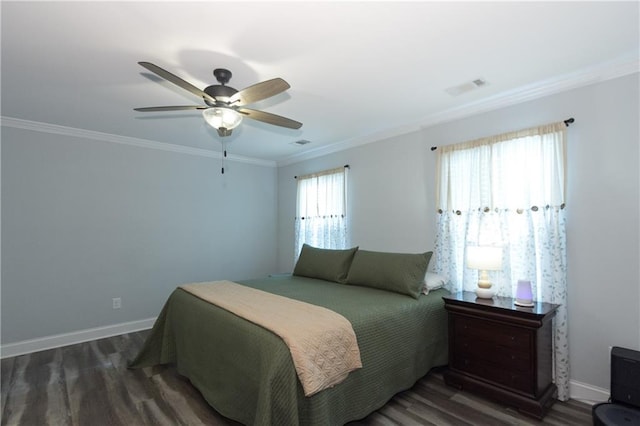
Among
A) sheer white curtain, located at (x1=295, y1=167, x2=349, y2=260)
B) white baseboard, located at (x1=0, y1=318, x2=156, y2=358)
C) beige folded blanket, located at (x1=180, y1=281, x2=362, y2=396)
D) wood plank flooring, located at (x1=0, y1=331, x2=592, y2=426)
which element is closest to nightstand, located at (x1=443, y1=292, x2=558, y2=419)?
wood plank flooring, located at (x1=0, y1=331, x2=592, y2=426)

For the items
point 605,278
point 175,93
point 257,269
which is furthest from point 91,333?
point 605,278

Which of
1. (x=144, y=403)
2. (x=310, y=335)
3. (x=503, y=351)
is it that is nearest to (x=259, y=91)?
(x=310, y=335)

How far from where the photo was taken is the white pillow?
2989 millimetres

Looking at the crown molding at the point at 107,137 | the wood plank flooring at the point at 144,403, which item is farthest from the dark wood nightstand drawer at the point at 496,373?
the crown molding at the point at 107,137

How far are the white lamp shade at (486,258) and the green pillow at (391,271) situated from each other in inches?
16.2

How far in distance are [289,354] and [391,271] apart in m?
1.57

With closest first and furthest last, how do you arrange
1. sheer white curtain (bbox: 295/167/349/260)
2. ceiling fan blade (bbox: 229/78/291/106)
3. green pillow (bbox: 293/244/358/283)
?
1. ceiling fan blade (bbox: 229/78/291/106)
2. green pillow (bbox: 293/244/358/283)
3. sheer white curtain (bbox: 295/167/349/260)

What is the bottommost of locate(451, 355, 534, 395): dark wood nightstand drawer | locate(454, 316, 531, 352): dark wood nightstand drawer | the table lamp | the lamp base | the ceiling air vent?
locate(451, 355, 534, 395): dark wood nightstand drawer

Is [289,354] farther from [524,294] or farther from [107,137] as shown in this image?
[107,137]

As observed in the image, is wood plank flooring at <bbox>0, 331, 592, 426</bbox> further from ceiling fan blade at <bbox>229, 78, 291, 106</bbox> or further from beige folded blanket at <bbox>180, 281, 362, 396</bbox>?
ceiling fan blade at <bbox>229, 78, 291, 106</bbox>

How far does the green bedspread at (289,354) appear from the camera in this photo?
177cm

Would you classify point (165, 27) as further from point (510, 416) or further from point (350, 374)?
point (510, 416)

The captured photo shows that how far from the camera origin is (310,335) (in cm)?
190

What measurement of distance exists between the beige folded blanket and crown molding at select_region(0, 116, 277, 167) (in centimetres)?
273
